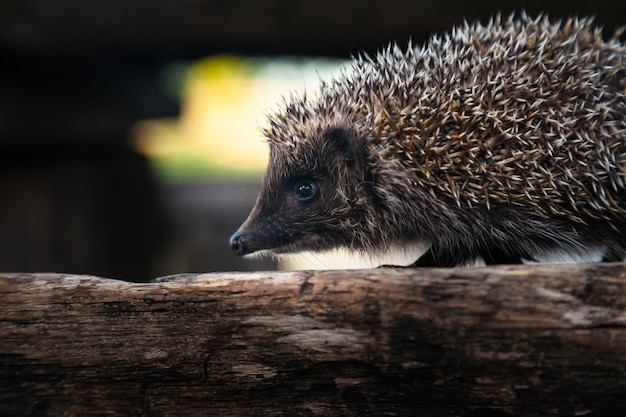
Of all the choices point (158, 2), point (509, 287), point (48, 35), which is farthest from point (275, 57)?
point (509, 287)

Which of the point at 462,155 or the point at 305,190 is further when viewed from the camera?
the point at 305,190

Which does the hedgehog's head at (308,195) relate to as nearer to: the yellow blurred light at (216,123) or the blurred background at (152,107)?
the blurred background at (152,107)

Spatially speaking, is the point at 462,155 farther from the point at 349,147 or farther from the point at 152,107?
the point at 152,107

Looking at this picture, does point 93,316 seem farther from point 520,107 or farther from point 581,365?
point 520,107

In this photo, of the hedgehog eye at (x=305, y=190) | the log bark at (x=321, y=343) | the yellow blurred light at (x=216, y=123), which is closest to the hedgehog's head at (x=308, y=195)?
the hedgehog eye at (x=305, y=190)

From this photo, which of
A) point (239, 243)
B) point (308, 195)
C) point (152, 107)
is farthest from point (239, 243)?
point (152, 107)

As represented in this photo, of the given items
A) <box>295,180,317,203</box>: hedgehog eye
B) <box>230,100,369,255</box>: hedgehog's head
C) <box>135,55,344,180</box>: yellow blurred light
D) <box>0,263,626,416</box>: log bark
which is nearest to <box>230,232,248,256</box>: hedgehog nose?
<box>230,100,369,255</box>: hedgehog's head

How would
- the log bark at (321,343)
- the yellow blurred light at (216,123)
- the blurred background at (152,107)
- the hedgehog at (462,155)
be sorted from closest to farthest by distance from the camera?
A: the log bark at (321,343), the hedgehog at (462,155), the blurred background at (152,107), the yellow blurred light at (216,123)

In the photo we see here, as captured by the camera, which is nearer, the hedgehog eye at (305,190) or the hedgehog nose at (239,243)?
the hedgehog nose at (239,243)
